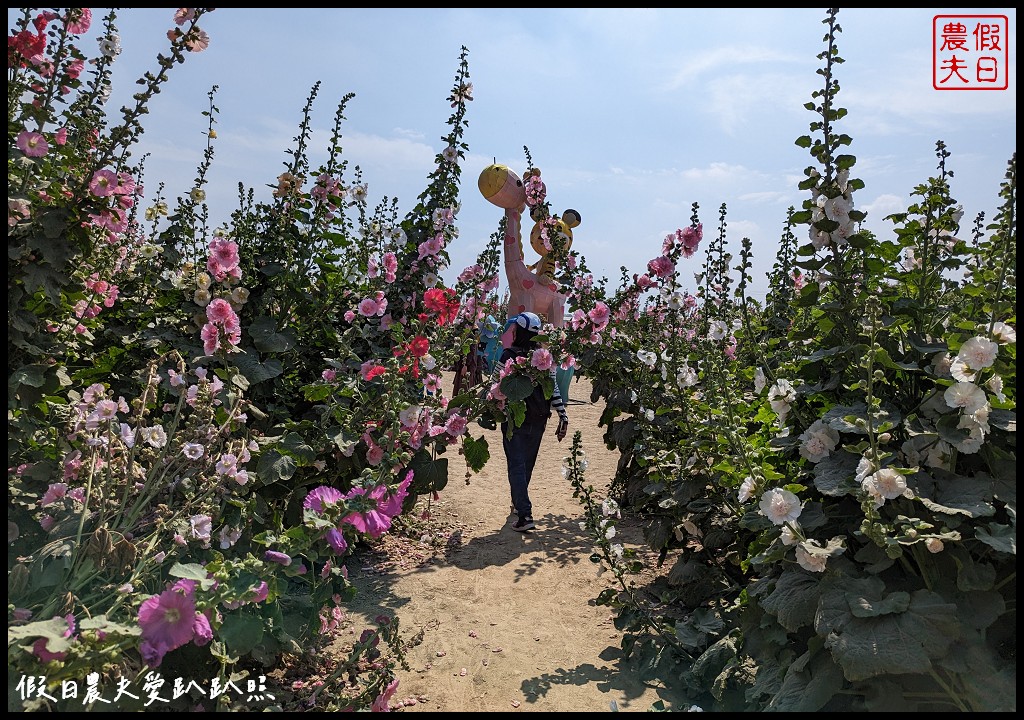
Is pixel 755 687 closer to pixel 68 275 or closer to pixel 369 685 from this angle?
pixel 369 685

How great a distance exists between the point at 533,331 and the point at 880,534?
3.06m

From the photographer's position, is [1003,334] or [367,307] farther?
[367,307]

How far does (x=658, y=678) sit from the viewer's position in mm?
2467

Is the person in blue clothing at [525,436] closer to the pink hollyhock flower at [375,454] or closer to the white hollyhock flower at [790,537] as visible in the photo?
the pink hollyhock flower at [375,454]

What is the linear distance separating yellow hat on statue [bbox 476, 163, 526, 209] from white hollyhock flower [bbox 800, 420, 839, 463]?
3999mm

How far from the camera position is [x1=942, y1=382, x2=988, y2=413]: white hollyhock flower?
5.43 ft

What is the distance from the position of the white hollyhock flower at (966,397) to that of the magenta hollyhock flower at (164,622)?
2.22 metres

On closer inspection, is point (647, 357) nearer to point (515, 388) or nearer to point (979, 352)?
point (515, 388)

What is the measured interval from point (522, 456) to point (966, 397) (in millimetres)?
3133

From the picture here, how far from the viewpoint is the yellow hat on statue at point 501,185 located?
18.0 ft

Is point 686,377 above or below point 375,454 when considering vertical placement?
above

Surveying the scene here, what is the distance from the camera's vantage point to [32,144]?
2.08 metres

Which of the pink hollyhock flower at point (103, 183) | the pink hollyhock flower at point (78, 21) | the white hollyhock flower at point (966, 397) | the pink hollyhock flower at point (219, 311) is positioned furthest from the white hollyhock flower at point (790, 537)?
the pink hollyhock flower at point (78, 21)

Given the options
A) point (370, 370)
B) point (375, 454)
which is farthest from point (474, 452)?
point (370, 370)
